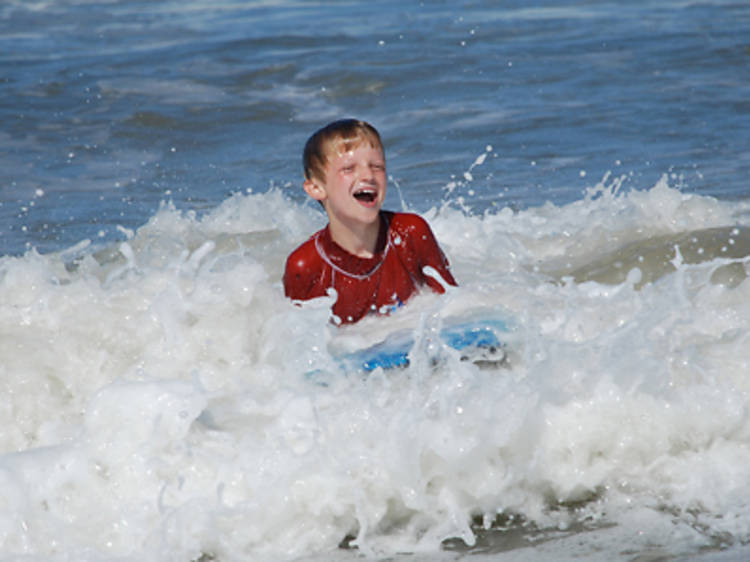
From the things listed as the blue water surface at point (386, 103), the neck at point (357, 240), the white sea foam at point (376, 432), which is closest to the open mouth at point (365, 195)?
the neck at point (357, 240)

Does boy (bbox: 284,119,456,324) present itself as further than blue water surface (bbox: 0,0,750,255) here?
No

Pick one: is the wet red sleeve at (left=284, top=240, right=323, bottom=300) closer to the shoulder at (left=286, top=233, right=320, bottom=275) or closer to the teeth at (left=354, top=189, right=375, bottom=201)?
the shoulder at (left=286, top=233, right=320, bottom=275)

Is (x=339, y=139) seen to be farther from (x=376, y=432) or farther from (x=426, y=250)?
(x=376, y=432)

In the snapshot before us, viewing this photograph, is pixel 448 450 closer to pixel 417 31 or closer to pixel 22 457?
pixel 22 457

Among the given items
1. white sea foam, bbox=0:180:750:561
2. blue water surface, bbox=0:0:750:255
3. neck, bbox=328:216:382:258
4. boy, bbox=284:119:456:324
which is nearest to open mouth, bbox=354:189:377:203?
boy, bbox=284:119:456:324

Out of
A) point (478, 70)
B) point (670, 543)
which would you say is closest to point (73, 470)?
point (670, 543)

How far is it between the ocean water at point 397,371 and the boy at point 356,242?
10 cm

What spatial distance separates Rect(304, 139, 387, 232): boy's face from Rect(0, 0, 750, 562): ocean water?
1.40 ft

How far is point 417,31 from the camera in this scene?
13602 mm

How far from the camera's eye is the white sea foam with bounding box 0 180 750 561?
10.7ft

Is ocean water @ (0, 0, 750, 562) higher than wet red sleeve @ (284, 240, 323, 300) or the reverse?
the reverse

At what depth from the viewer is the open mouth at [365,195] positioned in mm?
4223

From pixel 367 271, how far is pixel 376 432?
3.37 feet

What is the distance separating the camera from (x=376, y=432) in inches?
137
